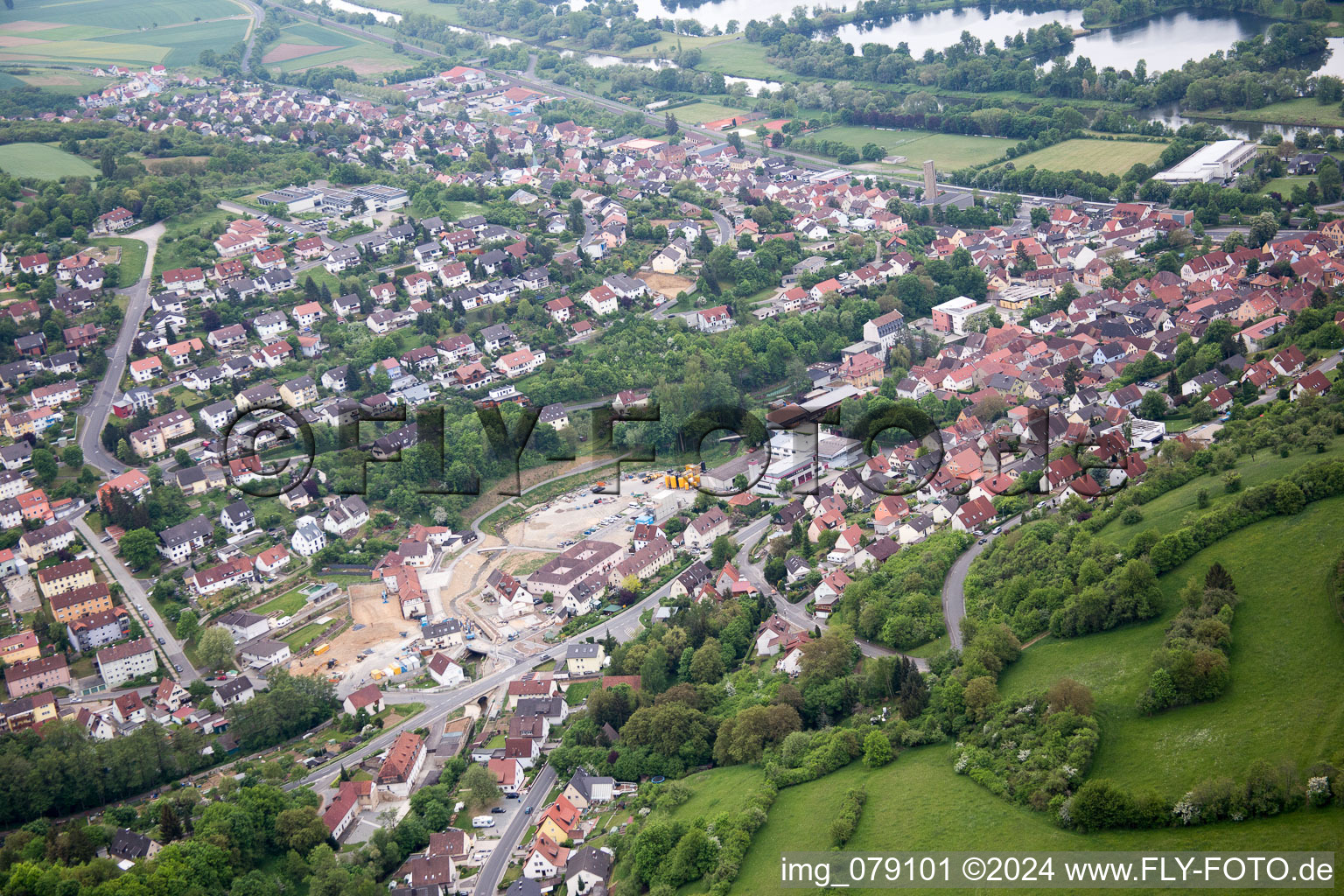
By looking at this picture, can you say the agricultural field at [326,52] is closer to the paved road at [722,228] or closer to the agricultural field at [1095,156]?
the paved road at [722,228]

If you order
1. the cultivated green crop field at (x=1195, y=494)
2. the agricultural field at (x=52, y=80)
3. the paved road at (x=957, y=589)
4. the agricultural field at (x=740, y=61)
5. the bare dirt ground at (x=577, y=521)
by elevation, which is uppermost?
the agricultural field at (x=52, y=80)

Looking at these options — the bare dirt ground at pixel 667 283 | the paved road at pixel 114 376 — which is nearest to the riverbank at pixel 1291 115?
the bare dirt ground at pixel 667 283

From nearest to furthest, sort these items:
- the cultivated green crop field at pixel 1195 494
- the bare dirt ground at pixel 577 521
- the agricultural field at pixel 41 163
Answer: the cultivated green crop field at pixel 1195 494, the bare dirt ground at pixel 577 521, the agricultural field at pixel 41 163

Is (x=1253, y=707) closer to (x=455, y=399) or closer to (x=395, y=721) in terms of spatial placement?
(x=395, y=721)

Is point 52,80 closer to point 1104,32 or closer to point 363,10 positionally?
point 363,10

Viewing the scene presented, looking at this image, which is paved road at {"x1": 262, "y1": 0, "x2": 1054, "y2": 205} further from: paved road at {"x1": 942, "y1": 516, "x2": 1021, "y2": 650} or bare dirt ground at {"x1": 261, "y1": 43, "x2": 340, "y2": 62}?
paved road at {"x1": 942, "y1": 516, "x2": 1021, "y2": 650}

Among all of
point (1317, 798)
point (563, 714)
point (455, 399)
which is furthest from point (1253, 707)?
point (455, 399)
